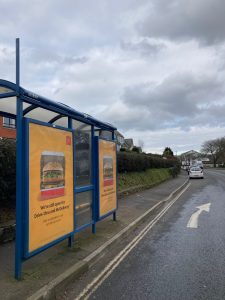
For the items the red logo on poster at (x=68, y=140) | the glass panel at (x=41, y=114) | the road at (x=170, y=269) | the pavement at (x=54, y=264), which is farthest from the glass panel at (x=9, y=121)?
the road at (x=170, y=269)

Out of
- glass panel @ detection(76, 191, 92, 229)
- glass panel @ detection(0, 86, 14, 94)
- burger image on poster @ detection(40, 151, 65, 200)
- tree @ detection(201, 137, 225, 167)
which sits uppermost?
tree @ detection(201, 137, 225, 167)

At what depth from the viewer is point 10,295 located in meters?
4.11

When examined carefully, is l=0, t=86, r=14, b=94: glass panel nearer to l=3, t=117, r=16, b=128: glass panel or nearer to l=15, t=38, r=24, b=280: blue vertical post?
l=15, t=38, r=24, b=280: blue vertical post

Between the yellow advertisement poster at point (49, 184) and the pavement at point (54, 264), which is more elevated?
the yellow advertisement poster at point (49, 184)

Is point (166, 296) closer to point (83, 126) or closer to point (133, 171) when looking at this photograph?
point (83, 126)

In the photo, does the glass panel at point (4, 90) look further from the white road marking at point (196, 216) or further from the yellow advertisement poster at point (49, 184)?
the white road marking at point (196, 216)

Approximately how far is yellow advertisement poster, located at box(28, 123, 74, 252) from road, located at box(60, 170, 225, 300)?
0.92 m

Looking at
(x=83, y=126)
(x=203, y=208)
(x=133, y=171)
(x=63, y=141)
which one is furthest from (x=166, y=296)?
(x=133, y=171)

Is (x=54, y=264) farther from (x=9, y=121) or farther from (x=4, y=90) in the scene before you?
(x=9, y=121)

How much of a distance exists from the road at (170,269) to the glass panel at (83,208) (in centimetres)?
118

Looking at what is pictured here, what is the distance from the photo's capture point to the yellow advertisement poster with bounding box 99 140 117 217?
26.2 feet

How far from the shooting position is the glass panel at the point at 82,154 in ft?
22.4

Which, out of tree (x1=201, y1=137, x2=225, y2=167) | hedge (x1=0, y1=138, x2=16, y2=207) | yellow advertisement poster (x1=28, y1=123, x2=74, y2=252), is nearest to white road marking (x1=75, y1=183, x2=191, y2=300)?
yellow advertisement poster (x1=28, y1=123, x2=74, y2=252)

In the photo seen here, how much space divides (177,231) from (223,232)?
114 cm
